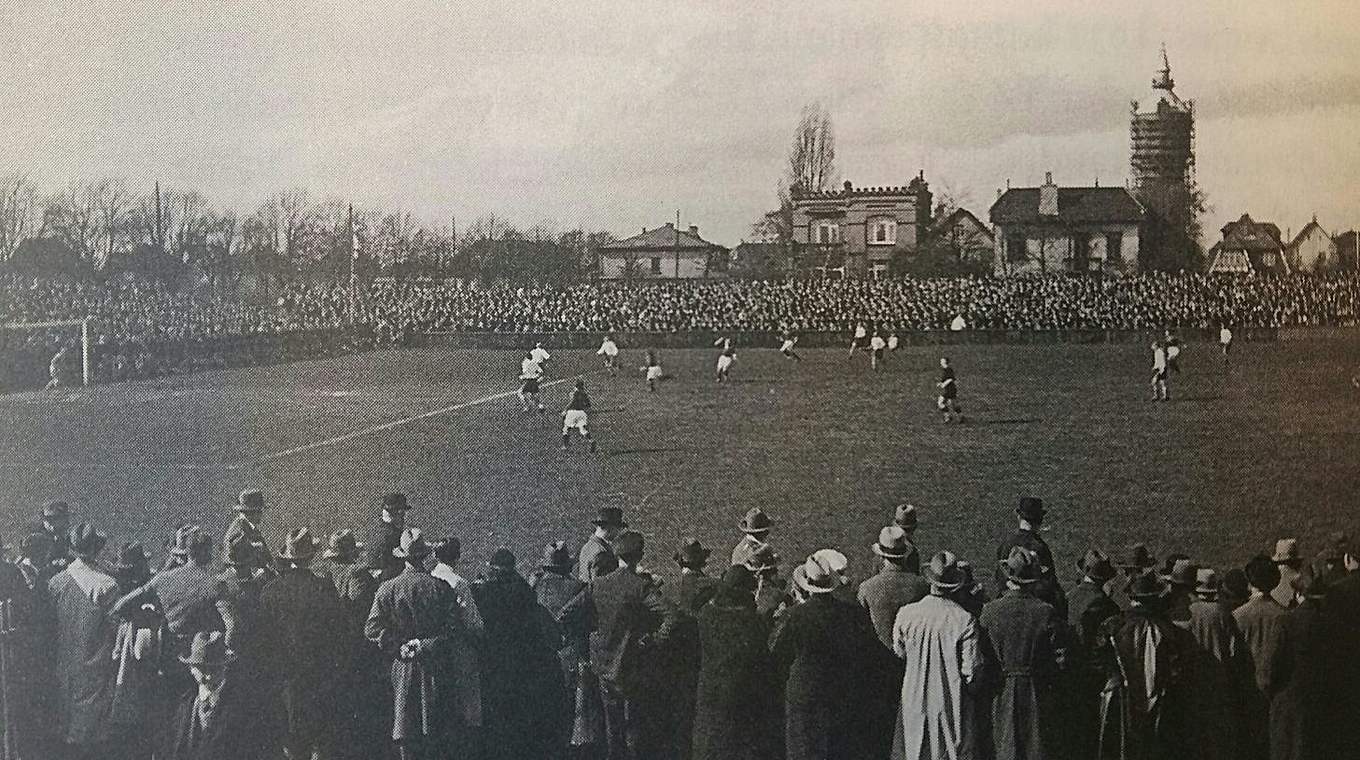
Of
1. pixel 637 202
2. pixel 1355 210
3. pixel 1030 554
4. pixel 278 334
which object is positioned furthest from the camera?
pixel 278 334

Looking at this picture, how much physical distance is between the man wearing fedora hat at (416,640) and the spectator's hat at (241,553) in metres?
0.59

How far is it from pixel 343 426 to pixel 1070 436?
333 cm

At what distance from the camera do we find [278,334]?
589cm

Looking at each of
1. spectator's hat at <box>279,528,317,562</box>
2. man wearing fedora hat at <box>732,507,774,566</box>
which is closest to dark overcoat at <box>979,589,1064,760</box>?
man wearing fedora hat at <box>732,507,774,566</box>

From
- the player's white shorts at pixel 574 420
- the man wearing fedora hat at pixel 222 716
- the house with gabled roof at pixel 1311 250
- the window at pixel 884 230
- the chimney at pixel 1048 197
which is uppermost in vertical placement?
the chimney at pixel 1048 197

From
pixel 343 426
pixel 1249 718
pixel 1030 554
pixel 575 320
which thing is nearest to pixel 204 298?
pixel 343 426

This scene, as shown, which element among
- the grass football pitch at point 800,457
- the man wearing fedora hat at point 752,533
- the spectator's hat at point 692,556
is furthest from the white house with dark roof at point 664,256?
the spectator's hat at point 692,556

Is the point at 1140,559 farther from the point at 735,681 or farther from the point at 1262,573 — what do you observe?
the point at 735,681

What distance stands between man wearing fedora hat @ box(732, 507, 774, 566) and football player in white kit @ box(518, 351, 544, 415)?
1474 millimetres

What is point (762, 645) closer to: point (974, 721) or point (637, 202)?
point (974, 721)

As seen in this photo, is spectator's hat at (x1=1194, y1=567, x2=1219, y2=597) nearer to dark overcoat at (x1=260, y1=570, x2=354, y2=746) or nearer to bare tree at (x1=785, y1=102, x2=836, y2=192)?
bare tree at (x1=785, y1=102, x2=836, y2=192)

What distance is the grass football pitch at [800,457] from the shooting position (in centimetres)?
462

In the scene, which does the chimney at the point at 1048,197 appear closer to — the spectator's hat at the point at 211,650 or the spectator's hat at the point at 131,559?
the spectator's hat at the point at 211,650

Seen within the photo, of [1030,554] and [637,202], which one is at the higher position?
[637,202]
